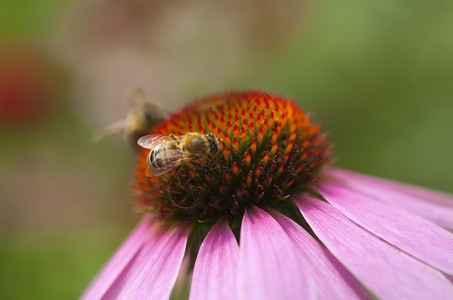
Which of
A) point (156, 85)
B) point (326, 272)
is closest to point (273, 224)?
point (326, 272)

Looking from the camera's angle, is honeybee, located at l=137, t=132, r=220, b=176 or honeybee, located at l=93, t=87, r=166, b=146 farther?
honeybee, located at l=93, t=87, r=166, b=146

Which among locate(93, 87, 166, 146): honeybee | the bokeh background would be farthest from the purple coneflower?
the bokeh background

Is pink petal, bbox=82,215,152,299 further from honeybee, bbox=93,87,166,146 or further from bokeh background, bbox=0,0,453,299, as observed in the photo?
bokeh background, bbox=0,0,453,299

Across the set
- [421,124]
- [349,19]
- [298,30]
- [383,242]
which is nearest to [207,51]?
[298,30]

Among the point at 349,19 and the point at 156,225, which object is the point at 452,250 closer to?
the point at 156,225

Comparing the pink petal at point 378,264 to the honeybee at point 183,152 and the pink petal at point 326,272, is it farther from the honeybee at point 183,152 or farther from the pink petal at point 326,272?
the honeybee at point 183,152

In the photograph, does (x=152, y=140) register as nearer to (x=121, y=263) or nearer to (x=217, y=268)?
(x=121, y=263)
